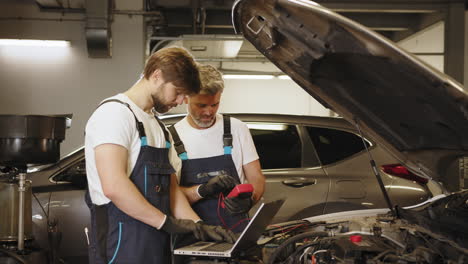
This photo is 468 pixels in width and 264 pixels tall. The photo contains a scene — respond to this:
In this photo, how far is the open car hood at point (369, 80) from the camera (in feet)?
5.70

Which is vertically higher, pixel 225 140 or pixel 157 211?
pixel 225 140

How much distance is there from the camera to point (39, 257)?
3748mm

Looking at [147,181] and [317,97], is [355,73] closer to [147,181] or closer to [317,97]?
[317,97]

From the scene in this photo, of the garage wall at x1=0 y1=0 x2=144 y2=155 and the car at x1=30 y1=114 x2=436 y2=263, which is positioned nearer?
the car at x1=30 y1=114 x2=436 y2=263

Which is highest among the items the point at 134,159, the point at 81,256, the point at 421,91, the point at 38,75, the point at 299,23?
the point at 38,75

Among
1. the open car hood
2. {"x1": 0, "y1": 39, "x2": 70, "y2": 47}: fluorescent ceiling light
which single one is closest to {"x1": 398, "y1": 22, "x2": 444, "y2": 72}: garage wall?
{"x1": 0, "y1": 39, "x2": 70, "y2": 47}: fluorescent ceiling light

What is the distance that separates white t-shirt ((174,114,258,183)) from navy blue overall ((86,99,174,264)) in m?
0.71

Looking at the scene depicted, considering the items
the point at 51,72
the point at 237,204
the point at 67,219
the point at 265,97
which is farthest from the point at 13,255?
the point at 265,97

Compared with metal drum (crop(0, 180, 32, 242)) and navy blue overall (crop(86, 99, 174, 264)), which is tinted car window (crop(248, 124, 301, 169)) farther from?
navy blue overall (crop(86, 99, 174, 264))

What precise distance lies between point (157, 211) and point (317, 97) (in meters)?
0.78

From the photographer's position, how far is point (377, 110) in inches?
87.7

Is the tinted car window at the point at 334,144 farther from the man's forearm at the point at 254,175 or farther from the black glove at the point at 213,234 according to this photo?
the black glove at the point at 213,234

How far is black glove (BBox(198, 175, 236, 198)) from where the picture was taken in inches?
114

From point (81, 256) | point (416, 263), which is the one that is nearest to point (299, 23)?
point (416, 263)
